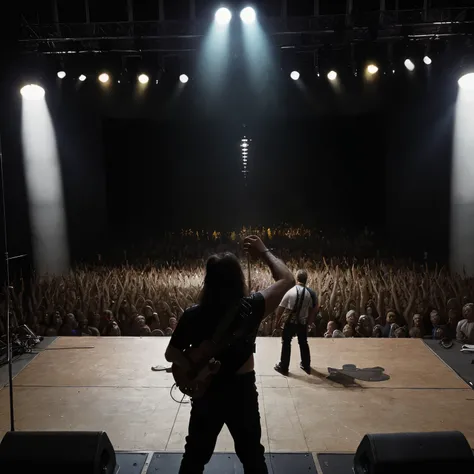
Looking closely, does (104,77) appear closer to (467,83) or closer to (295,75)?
(295,75)

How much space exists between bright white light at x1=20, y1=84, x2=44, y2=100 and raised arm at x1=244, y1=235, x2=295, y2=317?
8013 millimetres

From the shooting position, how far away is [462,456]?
2.02m

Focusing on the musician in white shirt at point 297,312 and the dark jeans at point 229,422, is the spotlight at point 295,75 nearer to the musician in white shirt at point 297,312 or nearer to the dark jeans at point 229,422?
the musician in white shirt at point 297,312

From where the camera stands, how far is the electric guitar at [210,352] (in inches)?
71.2

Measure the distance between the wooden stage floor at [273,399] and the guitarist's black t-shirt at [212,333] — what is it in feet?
5.15

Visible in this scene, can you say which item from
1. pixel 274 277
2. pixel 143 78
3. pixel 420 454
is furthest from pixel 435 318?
pixel 143 78

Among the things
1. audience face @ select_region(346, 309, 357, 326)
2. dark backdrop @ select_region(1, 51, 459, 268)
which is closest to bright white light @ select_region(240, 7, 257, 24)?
dark backdrop @ select_region(1, 51, 459, 268)

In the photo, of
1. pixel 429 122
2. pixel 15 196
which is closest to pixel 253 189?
pixel 429 122

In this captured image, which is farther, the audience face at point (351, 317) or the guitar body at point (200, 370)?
the audience face at point (351, 317)

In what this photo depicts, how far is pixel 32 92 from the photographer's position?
29.1ft

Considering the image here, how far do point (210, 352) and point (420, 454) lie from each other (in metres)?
1.12

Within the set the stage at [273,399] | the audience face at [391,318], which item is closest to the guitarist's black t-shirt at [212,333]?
the stage at [273,399]

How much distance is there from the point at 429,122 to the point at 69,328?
9211 millimetres

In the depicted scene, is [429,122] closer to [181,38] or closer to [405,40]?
[405,40]
